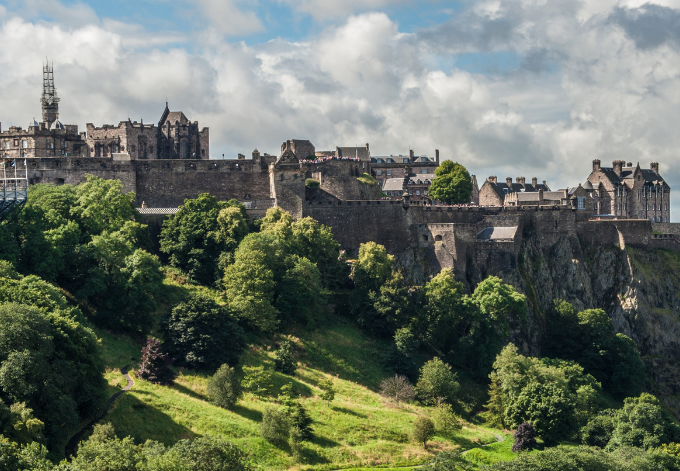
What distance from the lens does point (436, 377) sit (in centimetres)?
5812

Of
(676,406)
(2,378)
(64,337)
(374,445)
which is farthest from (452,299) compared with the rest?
(2,378)

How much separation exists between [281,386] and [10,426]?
797 inches

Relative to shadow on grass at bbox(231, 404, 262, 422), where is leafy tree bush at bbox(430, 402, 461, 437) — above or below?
below

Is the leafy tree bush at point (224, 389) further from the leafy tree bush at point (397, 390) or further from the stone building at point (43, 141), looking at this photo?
the stone building at point (43, 141)

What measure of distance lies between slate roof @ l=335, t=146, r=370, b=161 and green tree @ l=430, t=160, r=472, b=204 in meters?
13.1

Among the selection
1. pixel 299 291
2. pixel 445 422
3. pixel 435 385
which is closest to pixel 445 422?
pixel 445 422

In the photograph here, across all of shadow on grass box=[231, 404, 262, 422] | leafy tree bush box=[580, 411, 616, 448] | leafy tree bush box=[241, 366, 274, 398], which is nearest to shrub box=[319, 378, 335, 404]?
leafy tree bush box=[241, 366, 274, 398]

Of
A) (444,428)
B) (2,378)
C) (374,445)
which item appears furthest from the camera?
(444,428)

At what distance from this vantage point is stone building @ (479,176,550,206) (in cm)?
9914

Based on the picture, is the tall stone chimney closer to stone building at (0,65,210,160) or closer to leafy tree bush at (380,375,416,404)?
stone building at (0,65,210,160)

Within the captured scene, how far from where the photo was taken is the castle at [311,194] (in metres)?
74.3

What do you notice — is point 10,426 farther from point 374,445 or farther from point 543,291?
point 543,291

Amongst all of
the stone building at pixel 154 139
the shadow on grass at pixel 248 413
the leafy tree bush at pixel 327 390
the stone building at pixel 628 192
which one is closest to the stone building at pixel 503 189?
the stone building at pixel 628 192

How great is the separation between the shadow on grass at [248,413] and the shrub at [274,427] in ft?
5.60
